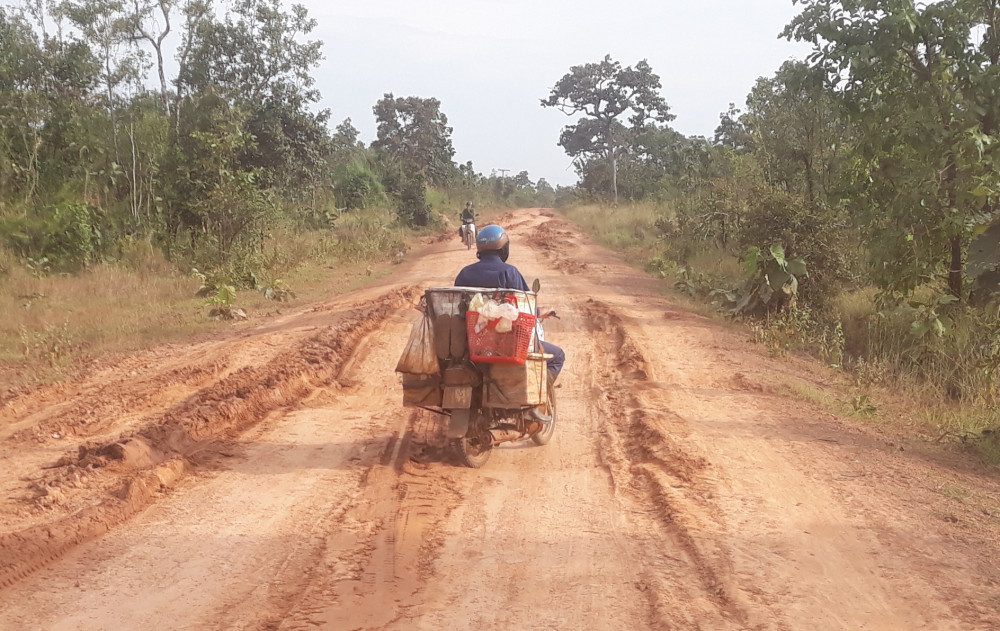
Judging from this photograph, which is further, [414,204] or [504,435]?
[414,204]

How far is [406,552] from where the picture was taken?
452 cm

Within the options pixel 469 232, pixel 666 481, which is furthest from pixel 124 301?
pixel 469 232

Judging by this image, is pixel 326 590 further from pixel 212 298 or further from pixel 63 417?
pixel 212 298

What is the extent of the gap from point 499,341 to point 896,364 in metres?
6.71

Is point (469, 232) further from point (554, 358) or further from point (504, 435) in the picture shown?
point (504, 435)

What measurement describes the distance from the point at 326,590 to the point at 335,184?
3201 cm

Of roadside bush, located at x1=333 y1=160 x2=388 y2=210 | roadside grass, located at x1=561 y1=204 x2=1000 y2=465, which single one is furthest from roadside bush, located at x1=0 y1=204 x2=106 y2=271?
roadside bush, located at x1=333 y1=160 x2=388 y2=210

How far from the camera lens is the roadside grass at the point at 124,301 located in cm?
975

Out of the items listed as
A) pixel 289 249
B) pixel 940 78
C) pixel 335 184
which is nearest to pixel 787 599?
pixel 940 78

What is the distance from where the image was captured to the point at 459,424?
5.97 metres

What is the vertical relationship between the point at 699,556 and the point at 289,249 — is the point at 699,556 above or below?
below

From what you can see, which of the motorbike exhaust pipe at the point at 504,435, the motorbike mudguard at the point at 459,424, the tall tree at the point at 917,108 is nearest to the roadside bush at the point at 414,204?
the tall tree at the point at 917,108

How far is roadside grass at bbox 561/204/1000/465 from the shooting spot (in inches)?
296

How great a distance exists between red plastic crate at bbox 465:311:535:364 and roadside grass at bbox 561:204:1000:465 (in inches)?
141
